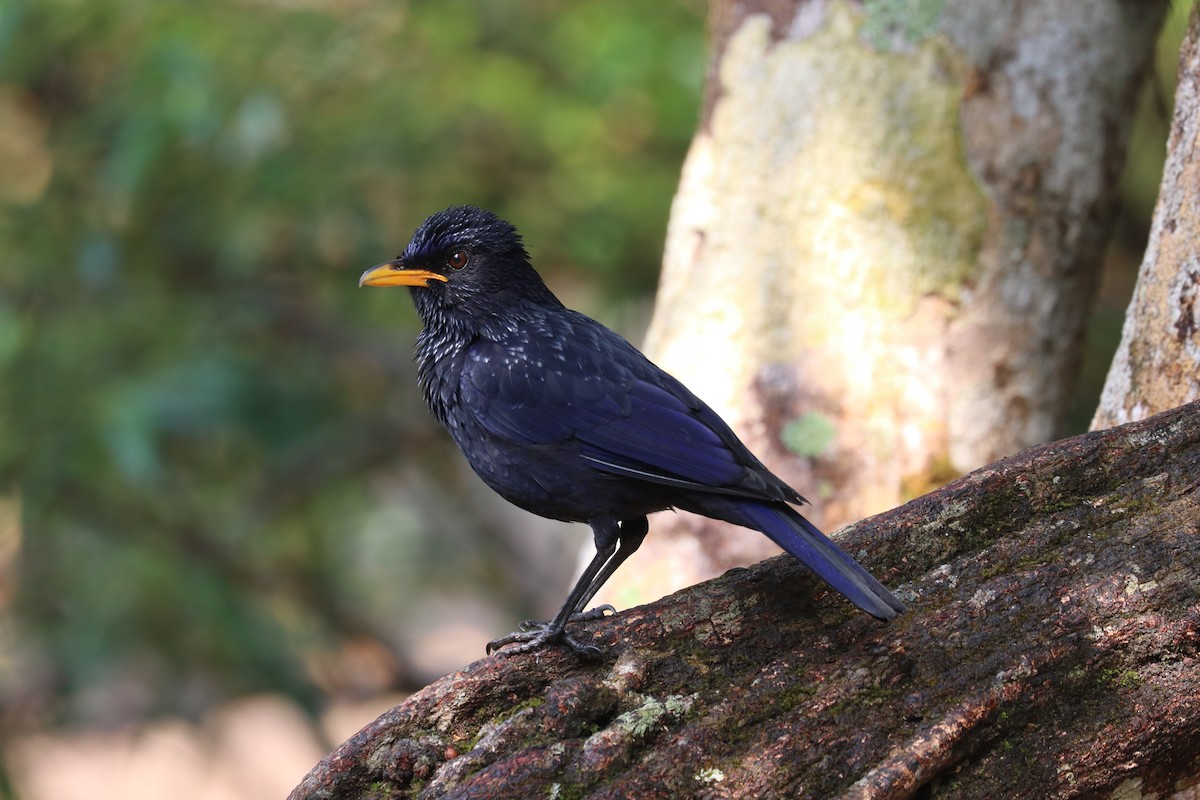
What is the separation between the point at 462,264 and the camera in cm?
386

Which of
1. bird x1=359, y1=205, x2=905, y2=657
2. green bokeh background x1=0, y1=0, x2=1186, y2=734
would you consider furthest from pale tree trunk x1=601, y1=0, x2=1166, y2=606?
bird x1=359, y1=205, x2=905, y2=657

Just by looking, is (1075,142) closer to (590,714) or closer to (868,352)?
(868,352)

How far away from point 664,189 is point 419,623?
4.28 m

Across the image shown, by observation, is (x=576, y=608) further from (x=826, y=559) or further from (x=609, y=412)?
(x=826, y=559)

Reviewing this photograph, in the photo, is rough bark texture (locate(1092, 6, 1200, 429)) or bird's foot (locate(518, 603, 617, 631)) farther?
rough bark texture (locate(1092, 6, 1200, 429))

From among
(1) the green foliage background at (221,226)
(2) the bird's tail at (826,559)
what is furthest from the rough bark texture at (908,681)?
(1) the green foliage background at (221,226)

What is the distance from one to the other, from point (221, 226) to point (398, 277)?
2080 mm

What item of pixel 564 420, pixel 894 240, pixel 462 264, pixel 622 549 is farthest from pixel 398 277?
pixel 894 240

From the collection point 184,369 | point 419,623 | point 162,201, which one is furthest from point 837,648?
point 419,623

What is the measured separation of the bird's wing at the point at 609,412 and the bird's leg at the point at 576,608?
7.5 inches

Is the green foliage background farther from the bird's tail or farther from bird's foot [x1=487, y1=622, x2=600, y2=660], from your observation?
the bird's tail

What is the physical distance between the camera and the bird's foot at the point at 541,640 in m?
2.77

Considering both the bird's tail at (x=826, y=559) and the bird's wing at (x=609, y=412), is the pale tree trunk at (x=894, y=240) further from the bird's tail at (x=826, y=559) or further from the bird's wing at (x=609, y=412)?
the bird's tail at (x=826, y=559)

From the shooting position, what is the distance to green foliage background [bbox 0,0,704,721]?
5398 mm
